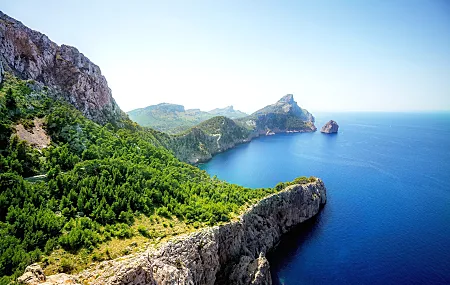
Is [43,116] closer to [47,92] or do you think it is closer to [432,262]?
[47,92]

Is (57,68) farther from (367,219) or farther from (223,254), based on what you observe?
(367,219)

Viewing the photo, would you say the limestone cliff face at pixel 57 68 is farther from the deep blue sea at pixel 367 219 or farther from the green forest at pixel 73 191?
the deep blue sea at pixel 367 219

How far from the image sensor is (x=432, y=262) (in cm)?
4791

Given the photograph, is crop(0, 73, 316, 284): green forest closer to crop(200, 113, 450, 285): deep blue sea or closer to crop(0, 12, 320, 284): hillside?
crop(0, 12, 320, 284): hillside

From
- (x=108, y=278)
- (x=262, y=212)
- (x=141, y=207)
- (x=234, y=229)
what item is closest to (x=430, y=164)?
(x=262, y=212)

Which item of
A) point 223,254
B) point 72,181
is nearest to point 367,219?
point 223,254

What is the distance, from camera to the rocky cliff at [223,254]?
25.3 m

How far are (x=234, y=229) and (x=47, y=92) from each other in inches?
1918

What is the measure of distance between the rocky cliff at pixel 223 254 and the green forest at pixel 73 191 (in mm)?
3200

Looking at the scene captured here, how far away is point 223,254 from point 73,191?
24.2 metres

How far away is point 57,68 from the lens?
211 feet

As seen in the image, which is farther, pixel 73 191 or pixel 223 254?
pixel 223 254

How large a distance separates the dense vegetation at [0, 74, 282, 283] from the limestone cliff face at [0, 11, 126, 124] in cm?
775

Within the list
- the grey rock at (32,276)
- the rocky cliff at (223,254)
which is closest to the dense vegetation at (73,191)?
the grey rock at (32,276)
